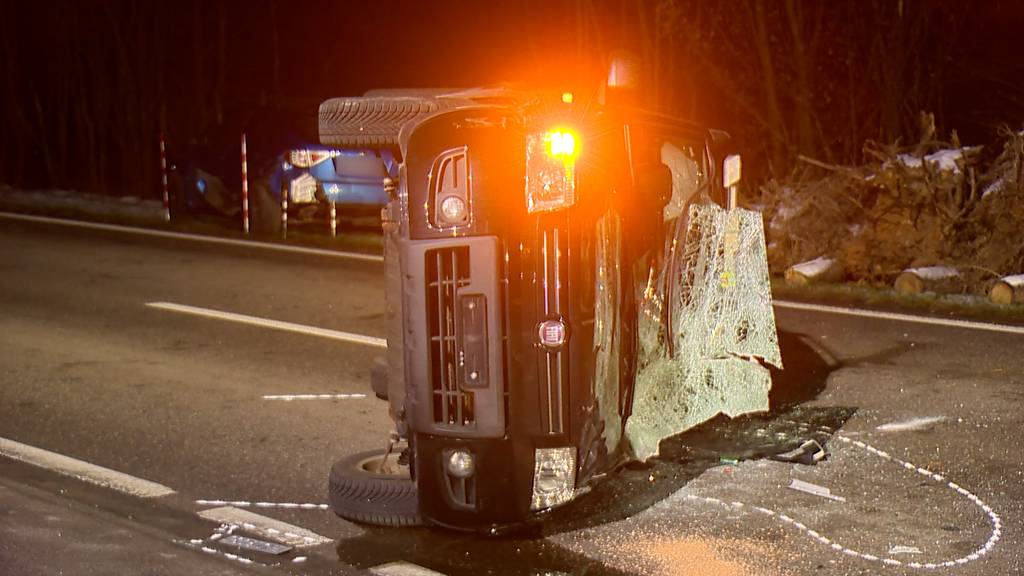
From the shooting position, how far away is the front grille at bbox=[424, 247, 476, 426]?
508 centimetres

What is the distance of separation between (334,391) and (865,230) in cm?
572

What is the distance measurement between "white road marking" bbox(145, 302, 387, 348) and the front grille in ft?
13.0

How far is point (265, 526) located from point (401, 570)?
802 millimetres

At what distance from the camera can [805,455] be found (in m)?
6.46

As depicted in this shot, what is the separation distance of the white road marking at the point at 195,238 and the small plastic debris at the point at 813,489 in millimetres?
7478

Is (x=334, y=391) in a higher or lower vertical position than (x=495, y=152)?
lower

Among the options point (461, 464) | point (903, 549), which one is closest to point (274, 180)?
point (461, 464)

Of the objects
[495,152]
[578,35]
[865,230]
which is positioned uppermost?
[578,35]

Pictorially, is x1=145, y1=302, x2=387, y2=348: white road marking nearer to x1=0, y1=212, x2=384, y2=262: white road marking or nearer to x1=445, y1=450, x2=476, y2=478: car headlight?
x1=0, y1=212, x2=384, y2=262: white road marking

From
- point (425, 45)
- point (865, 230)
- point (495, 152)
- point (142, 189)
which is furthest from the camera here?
point (425, 45)

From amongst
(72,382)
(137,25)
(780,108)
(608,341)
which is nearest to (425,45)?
(137,25)

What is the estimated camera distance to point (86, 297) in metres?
11.1

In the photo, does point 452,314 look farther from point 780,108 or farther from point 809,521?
point 780,108

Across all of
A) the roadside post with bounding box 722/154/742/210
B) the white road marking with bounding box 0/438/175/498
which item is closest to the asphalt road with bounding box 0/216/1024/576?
the white road marking with bounding box 0/438/175/498
